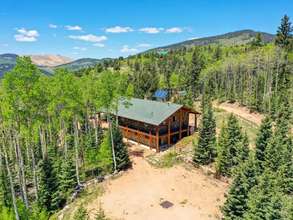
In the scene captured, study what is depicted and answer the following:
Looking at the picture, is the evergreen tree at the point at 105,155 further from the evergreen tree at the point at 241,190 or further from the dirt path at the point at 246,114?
the dirt path at the point at 246,114

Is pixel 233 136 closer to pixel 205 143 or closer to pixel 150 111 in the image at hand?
pixel 205 143

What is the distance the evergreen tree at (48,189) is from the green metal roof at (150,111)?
45.3ft

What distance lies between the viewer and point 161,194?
18609mm

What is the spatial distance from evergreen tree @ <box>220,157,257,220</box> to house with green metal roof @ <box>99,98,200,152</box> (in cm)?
1372

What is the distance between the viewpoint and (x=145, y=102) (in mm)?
33312

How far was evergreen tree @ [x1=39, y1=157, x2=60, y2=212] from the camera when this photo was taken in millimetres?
17266

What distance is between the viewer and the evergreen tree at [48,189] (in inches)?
680

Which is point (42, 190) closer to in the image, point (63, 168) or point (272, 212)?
point (63, 168)

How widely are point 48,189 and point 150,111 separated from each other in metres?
17.5

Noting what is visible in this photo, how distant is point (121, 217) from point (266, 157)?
49.7ft

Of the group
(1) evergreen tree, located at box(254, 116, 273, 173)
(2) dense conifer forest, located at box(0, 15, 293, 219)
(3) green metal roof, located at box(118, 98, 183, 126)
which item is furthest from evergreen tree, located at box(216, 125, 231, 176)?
(3) green metal roof, located at box(118, 98, 183, 126)

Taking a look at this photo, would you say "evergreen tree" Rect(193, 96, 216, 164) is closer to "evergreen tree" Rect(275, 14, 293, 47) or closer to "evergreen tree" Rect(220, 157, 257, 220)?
"evergreen tree" Rect(220, 157, 257, 220)

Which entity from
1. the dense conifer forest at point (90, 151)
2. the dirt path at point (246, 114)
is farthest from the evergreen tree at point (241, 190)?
the dirt path at point (246, 114)

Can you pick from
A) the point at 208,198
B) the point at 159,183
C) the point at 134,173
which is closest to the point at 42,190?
the point at 134,173
